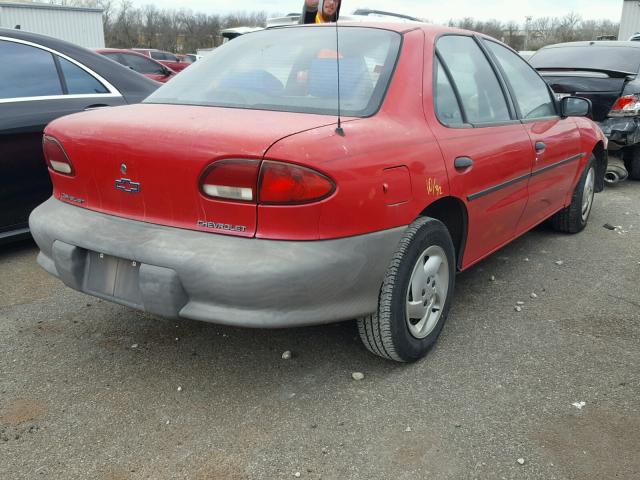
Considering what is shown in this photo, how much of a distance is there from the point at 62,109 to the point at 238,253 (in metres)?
2.67

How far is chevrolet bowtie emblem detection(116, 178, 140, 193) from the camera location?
2449 mm

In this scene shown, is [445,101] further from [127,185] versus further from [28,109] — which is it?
[28,109]

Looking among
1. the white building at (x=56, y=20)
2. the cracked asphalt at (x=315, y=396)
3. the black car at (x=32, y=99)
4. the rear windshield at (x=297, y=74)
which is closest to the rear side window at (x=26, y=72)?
the black car at (x=32, y=99)

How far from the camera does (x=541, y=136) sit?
3.83m

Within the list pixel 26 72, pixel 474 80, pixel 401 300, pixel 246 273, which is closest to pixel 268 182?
pixel 246 273

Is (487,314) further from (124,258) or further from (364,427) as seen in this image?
(124,258)

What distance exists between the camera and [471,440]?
233 cm

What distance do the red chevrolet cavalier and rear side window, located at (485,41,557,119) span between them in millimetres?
401

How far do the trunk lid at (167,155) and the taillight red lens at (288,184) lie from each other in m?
0.07

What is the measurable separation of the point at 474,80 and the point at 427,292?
50.2 inches

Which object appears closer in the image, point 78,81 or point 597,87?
point 78,81

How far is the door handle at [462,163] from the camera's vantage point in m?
2.90

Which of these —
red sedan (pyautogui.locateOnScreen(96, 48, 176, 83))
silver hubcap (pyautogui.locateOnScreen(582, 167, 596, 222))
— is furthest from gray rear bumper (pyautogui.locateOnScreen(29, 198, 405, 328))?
red sedan (pyautogui.locateOnScreen(96, 48, 176, 83))

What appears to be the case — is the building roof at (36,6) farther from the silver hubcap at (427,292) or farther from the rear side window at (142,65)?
the silver hubcap at (427,292)
